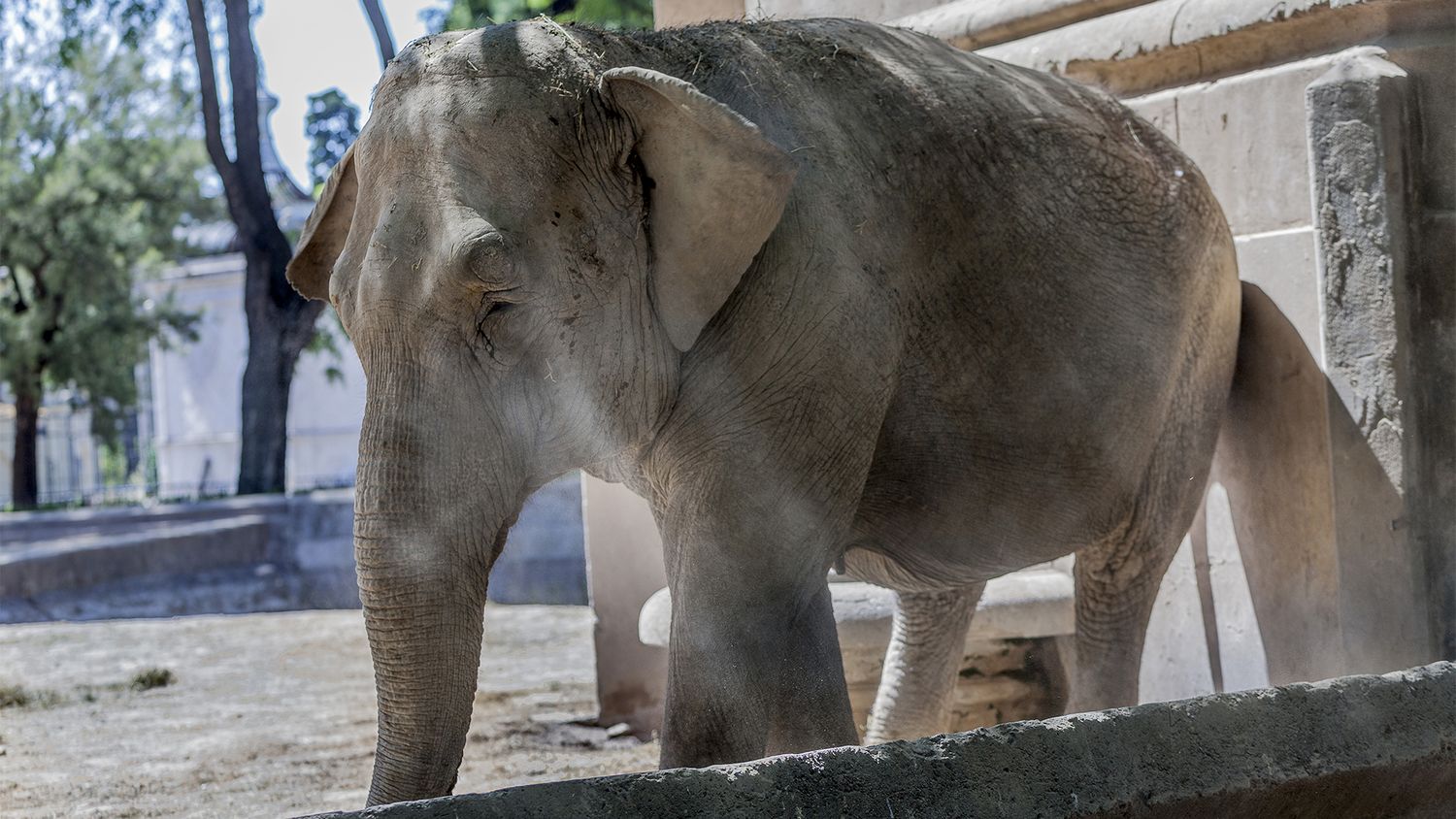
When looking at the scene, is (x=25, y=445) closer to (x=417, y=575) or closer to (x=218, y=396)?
(x=218, y=396)

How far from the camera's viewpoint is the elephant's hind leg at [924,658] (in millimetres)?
4980

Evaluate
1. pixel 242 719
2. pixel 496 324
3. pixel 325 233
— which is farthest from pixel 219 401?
pixel 496 324

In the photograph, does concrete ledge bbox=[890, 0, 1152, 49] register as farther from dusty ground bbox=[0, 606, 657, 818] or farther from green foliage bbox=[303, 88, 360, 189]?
green foliage bbox=[303, 88, 360, 189]

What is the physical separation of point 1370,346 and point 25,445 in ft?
83.8

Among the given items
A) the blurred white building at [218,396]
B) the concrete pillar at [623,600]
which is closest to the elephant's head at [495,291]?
the concrete pillar at [623,600]

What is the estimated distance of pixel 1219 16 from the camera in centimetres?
472

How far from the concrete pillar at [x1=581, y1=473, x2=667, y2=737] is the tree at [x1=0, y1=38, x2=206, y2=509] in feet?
66.4

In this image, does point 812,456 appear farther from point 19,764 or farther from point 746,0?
point 19,764

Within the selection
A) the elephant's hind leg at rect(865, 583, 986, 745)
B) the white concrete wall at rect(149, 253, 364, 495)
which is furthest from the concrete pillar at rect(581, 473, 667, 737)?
the white concrete wall at rect(149, 253, 364, 495)

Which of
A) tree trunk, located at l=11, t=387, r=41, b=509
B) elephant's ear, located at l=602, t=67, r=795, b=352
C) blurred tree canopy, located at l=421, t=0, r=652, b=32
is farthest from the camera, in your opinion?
tree trunk, located at l=11, t=387, r=41, b=509

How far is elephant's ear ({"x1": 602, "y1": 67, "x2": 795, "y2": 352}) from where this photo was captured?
324cm

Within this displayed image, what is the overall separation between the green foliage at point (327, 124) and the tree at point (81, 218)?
11.0 m

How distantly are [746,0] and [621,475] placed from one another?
123 inches

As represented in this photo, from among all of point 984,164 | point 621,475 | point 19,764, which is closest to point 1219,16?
point 984,164
